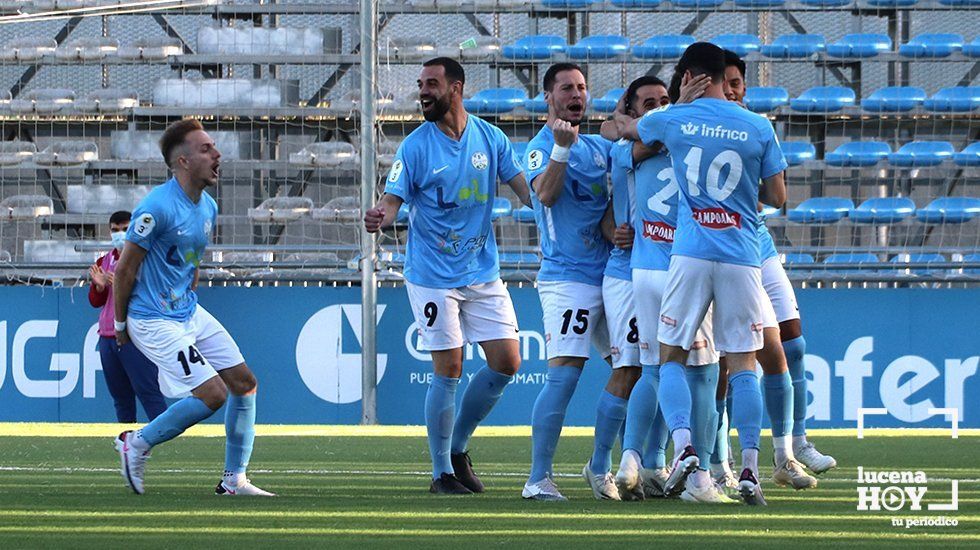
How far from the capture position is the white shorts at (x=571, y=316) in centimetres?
732

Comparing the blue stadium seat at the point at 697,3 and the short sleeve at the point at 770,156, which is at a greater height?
the blue stadium seat at the point at 697,3

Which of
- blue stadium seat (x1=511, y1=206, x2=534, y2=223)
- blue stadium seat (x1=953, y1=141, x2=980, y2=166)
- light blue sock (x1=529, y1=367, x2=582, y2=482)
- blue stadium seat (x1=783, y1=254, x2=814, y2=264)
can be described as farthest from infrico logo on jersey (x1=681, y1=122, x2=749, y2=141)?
blue stadium seat (x1=953, y1=141, x2=980, y2=166)

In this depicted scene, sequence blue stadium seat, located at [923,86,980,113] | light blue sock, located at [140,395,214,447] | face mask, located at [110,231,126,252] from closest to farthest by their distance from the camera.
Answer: light blue sock, located at [140,395,214,447]
face mask, located at [110,231,126,252]
blue stadium seat, located at [923,86,980,113]

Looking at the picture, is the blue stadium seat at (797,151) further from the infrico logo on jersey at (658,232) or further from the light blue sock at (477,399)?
the infrico logo on jersey at (658,232)

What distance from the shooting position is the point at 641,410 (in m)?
6.95

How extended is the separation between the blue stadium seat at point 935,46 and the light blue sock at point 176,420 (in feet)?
45.7

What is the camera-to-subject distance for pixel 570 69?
7.29 metres

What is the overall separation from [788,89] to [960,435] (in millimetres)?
8516

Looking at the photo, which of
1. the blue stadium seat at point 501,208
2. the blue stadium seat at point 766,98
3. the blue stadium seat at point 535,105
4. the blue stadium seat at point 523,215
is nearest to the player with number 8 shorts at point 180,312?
the blue stadium seat at point 501,208

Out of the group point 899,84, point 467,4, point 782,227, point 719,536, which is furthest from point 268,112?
point 719,536

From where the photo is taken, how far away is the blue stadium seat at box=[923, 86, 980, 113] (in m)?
18.9

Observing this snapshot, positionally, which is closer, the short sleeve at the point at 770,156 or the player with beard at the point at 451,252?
the short sleeve at the point at 770,156

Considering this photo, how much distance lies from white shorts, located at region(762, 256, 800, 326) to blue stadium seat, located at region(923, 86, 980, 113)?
11.2 meters

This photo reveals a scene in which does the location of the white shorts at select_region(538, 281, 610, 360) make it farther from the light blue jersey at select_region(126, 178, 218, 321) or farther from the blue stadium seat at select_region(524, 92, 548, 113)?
the blue stadium seat at select_region(524, 92, 548, 113)
